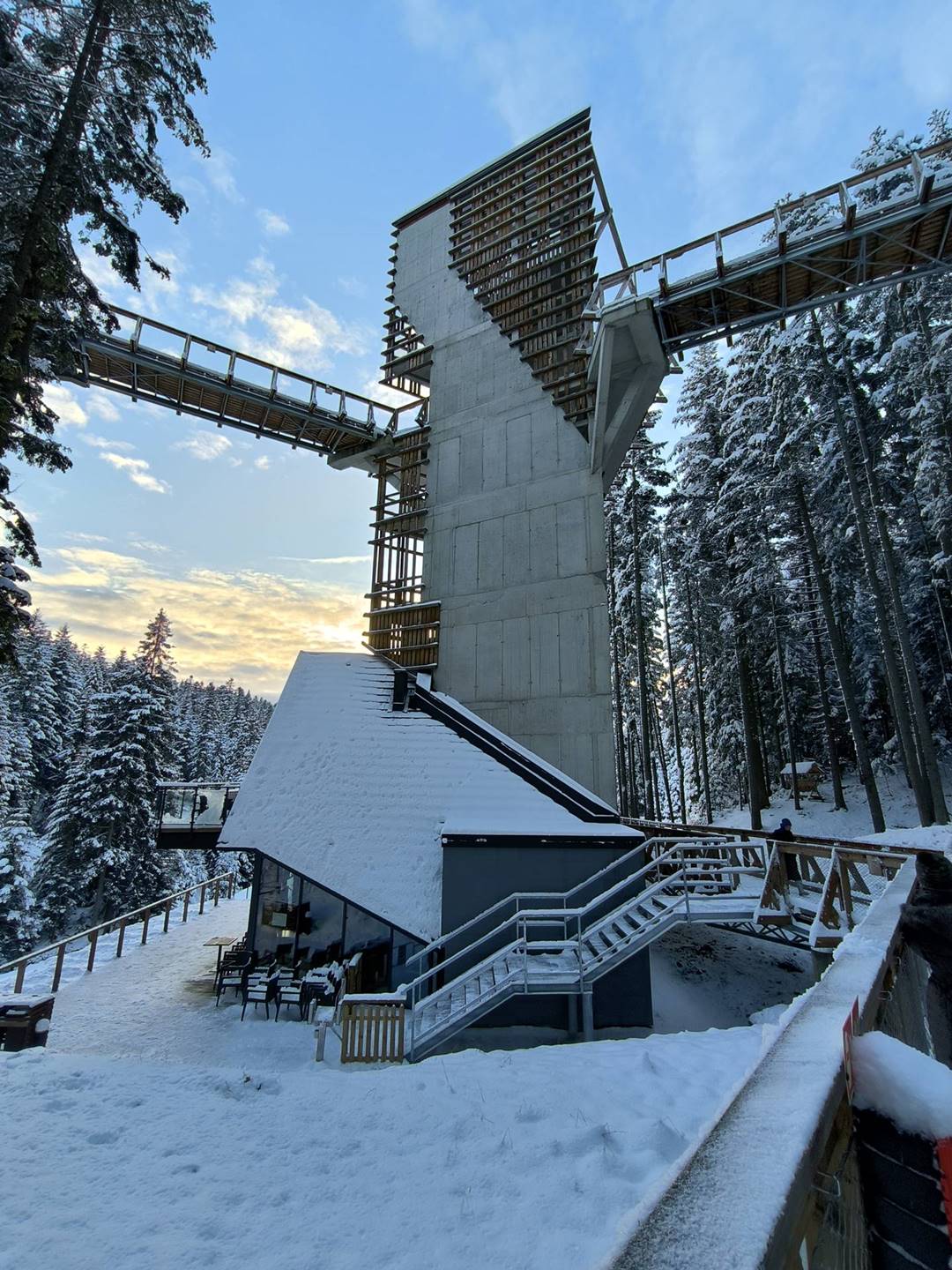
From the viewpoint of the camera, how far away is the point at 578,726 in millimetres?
14711

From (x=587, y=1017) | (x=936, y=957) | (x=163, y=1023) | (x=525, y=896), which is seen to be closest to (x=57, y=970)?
(x=163, y=1023)

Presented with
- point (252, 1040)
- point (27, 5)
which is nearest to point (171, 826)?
point (252, 1040)

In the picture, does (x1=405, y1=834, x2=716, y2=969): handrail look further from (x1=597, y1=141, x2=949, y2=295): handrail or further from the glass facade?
(x1=597, y1=141, x2=949, y2=295): handrail

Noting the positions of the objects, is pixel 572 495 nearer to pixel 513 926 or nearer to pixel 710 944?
pixel 513 926

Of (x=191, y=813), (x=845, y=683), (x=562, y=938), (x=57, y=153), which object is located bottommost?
(x=562, y=938)

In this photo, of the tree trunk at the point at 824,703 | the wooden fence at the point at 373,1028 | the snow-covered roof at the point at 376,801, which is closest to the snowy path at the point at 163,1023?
the wooden fence at the point at 373,1028

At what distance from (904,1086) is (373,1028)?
8.44 metres

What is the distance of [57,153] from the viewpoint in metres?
10.6

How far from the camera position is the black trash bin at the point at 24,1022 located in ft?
24.9

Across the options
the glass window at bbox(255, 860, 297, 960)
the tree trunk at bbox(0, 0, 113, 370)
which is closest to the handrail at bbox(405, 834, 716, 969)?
the glass window at bbox(255, 860, 297, 960)

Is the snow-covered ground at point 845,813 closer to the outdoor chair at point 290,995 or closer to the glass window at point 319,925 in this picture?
the glass window at point 319,925

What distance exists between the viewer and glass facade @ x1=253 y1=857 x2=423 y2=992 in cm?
1248

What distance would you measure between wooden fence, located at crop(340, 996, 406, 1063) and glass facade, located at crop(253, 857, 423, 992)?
2889 mm

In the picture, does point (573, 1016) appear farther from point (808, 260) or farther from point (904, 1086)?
point (808, 260)
